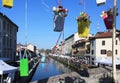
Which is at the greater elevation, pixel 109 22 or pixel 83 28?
pixel 109 22

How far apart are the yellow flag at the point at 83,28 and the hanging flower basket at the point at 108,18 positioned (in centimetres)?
176

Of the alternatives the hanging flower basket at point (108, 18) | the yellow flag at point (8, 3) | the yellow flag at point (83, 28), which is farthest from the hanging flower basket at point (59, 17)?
the hanging flower basket at point (108, 18)

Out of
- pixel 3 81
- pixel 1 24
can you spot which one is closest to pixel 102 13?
pixel 3 81

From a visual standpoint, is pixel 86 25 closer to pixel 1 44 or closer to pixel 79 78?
pixel 79 78

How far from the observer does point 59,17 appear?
942 cm

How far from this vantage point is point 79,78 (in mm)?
16875

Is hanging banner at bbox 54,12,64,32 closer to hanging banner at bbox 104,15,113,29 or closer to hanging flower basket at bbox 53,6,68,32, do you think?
hanging flower basket at bbox 53,6,68,32

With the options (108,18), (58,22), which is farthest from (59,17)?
(108,18)

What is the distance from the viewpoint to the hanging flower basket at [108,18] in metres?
12.2

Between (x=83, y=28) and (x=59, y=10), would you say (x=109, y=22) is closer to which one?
(x=83, y=28)

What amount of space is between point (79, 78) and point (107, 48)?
61.3 metres

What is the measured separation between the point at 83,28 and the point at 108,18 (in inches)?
88.7

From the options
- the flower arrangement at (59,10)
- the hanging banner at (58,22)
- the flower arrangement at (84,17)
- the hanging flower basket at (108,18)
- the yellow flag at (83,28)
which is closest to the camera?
the hanging banner at (58,22)

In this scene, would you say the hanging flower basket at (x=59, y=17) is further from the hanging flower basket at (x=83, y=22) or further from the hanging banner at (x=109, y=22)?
the hanging banner at (x=109, y=22)
